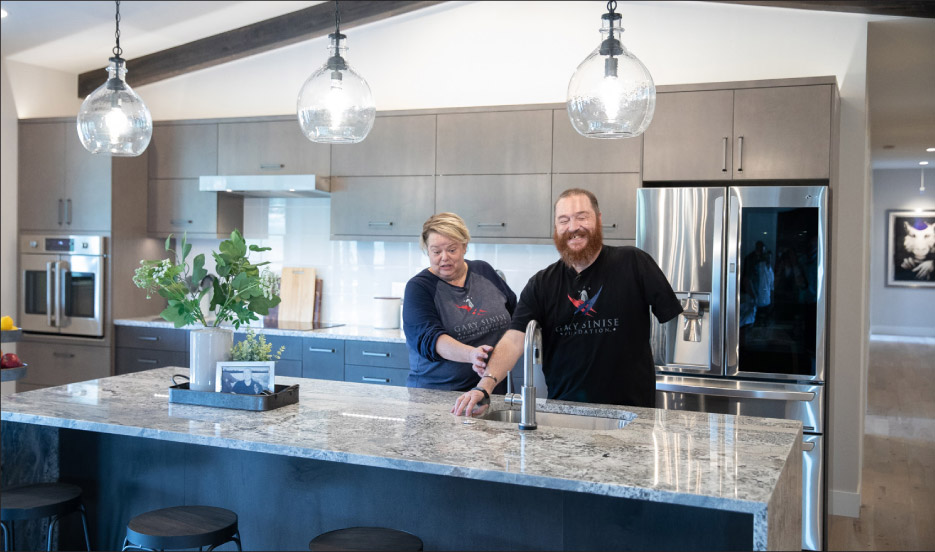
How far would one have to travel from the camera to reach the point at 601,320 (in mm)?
2881

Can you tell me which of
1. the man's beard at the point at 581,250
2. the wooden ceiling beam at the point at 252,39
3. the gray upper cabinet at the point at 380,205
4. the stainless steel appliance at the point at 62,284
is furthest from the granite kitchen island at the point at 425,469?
the wooden ceiling beam at the point at 252,39

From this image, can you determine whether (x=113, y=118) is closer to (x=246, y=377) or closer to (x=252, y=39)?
(x=246, y=377)

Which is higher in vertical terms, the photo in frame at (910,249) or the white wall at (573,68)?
the white wall at (573,68)

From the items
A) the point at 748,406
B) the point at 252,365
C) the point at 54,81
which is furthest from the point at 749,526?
the point at 54,81

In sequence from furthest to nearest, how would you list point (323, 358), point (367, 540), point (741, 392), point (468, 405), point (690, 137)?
point (323, 358) < point (690, 137) < point (741, 392) < point (468, 405) < point (367, 540)

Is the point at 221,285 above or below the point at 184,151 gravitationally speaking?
below

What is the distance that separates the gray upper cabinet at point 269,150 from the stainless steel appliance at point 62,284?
3.37 feet

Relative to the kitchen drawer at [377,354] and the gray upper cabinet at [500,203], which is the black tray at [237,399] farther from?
the gray upper cabinet at [500,203]

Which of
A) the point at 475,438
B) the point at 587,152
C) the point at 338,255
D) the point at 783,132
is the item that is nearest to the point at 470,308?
the point at 475,438

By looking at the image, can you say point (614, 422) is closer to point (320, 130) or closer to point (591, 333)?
point (591, 333)

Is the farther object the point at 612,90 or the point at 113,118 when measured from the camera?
the point at 113,118

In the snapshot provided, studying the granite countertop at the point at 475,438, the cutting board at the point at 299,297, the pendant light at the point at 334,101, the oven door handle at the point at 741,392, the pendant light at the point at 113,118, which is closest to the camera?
the granite countertop at the point at 475,438

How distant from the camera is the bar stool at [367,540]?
6.90 feet

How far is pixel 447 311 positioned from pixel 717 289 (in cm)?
158
